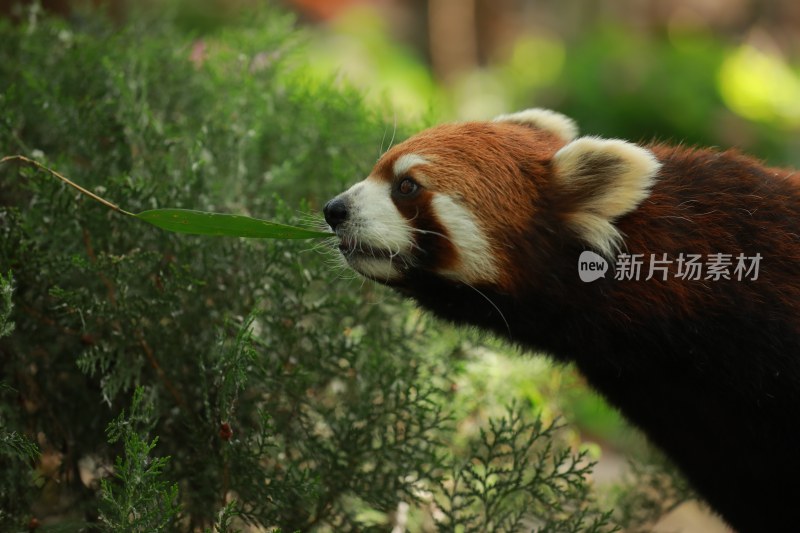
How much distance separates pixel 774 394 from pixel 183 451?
1571 millimetres

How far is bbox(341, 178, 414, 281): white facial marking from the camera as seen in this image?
80.7 inches

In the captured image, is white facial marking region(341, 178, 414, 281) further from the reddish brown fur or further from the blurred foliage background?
the blurred foliage background

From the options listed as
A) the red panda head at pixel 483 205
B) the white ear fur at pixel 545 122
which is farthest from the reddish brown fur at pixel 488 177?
the white ear fur at pixel 545 122

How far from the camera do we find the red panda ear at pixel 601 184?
6.45 feet

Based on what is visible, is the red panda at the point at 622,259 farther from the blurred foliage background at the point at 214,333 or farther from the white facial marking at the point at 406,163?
the blurred foliage background at the point at 214,333

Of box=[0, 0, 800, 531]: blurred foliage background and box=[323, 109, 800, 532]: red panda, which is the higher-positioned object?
box=[323, 109, 800, 532]: red panda

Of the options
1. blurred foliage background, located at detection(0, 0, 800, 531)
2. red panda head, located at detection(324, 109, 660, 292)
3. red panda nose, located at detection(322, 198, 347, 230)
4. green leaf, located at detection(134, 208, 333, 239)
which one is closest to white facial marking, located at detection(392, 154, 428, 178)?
red panda head, located at detection(324, 109, 660, 292)

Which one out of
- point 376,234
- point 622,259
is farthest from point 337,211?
point 622,259

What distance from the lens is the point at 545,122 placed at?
7.88 feet

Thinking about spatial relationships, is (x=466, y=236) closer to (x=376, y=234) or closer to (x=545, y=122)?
(x=376, y=234)

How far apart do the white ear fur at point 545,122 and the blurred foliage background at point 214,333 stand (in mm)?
306

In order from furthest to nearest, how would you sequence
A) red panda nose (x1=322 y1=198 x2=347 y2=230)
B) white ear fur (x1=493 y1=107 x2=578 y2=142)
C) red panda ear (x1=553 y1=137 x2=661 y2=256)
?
white ear fur (x1=493 y1=107 x2=578 y2=142)
red panda nose (x1=322 y1=198 x2=347 y2=230)
red panda ear (x1=553 y1=137 x2=661 y2=256)

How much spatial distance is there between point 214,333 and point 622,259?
114 centimetres

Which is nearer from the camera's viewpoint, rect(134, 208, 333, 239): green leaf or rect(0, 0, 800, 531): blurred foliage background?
A: rect(134, 208, 333, 239): green leaf
